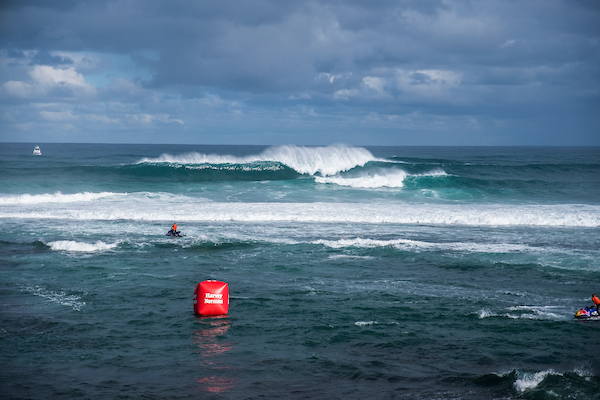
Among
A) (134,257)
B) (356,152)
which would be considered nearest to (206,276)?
(134,257)

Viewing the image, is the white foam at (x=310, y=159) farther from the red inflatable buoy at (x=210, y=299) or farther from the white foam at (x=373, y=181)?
the red inflatable buoy at (x=210, y=299)

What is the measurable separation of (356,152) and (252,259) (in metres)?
34.2

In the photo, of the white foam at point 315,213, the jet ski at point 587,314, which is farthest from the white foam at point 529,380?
the white foam at point 315,213

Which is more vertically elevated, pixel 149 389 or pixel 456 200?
pixel 456 200

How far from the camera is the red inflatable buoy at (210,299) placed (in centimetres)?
1086

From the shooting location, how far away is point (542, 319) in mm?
10695

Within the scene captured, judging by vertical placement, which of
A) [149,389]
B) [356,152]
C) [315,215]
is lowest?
[149,389]

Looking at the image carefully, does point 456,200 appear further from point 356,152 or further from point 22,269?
point 22,269

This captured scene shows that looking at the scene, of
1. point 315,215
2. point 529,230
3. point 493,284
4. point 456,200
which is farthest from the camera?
point 456,200

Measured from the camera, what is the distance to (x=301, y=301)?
12.0m

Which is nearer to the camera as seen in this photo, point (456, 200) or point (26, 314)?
point (26, 314)

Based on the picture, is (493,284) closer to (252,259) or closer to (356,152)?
(252,259)

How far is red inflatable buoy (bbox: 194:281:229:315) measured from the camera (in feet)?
35.6

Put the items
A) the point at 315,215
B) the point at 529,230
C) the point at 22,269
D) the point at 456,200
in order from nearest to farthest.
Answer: the point at 22,269 < the point at 529,230 < the point at 315,215 < the point at 456,200
